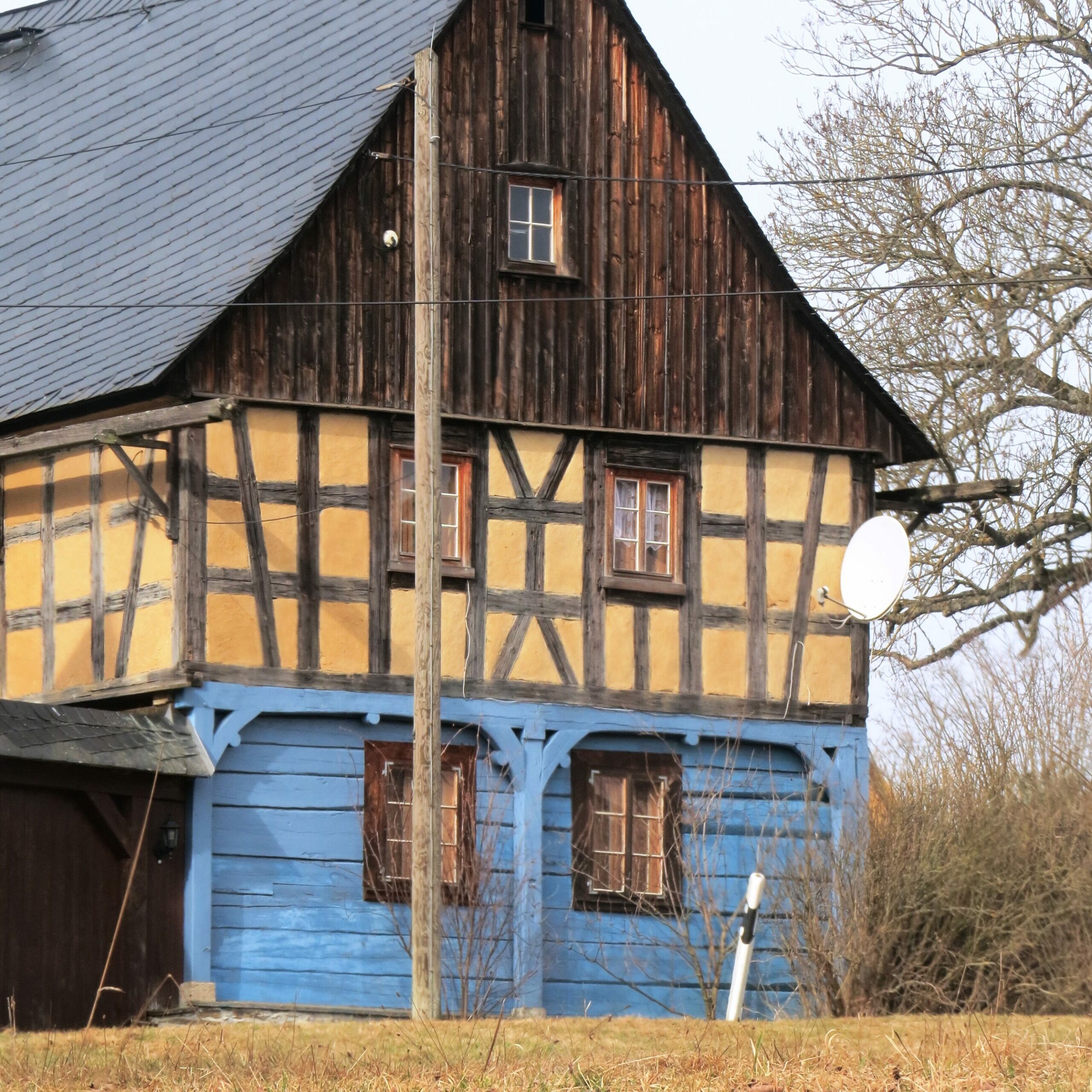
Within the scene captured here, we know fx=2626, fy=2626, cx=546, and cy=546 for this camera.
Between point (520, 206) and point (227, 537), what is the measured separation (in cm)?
396

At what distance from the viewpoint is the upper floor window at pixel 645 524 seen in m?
21.6

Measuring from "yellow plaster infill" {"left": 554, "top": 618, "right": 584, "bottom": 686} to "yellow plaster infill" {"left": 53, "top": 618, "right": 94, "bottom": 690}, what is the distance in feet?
12.2

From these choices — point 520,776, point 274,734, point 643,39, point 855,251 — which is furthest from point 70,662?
point 855,251

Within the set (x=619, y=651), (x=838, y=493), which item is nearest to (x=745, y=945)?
(x=619, y=651)

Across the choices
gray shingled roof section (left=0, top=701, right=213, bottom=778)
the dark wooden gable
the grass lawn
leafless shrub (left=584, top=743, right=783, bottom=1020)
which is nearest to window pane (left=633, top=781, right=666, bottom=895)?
leafless shrub (left=584, top=743, right=783, bottom=1020)

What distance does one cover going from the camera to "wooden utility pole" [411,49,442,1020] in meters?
16.7

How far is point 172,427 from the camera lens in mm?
19344

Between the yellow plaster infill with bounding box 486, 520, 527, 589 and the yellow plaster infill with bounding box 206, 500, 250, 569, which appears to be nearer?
the yellow plaster infill with bounding box 206, 500, 250, 569

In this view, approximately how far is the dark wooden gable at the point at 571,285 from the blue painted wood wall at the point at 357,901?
2750 mm

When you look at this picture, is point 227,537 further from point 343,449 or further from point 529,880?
point 529,880

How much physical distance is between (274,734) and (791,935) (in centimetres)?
435

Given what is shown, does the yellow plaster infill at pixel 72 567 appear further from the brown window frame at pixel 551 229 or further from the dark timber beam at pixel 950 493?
the dark timber beam at pixel 950 493

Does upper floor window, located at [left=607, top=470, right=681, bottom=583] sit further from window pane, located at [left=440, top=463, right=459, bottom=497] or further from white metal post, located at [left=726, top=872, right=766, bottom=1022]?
white metal post, located at [left=726, top=872, right=766, bottom=1022]

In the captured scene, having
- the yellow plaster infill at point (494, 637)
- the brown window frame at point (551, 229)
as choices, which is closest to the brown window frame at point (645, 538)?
the yellow plaster infill at point (494, 637)
